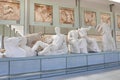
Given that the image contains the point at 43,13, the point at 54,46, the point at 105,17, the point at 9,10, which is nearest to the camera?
the point at 54,46

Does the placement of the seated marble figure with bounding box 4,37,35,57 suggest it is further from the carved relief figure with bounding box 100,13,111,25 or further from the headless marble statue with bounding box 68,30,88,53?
the carved relief figure with bounding box 100,13,111,25

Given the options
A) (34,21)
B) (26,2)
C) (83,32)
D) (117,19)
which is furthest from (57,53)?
(117,19)

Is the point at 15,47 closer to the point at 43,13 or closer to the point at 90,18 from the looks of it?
the point at 43,13

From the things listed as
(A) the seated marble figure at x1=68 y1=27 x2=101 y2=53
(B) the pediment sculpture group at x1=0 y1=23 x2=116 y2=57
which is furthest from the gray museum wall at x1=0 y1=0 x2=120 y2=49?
(A) the seated marble figure at x1=68 y1=27 x2=101 y2=53


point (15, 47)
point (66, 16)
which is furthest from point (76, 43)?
point (66, 16)

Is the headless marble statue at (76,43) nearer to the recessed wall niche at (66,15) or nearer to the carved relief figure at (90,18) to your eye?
the recessed wall niche at (66,15)

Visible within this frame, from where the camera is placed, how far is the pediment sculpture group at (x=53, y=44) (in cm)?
461

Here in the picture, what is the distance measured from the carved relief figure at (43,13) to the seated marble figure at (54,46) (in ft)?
6.58

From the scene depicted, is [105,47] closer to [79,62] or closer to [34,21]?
[79,62]

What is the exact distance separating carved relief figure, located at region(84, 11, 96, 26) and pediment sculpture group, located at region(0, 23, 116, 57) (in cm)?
207

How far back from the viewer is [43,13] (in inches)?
295

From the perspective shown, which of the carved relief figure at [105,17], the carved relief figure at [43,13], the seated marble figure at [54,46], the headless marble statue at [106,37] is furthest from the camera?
the carved relief figure at [105,17]

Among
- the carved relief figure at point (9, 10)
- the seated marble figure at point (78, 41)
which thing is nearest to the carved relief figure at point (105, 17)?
the seated marble figure at point (78, 41)

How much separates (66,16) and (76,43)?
8.55ft
